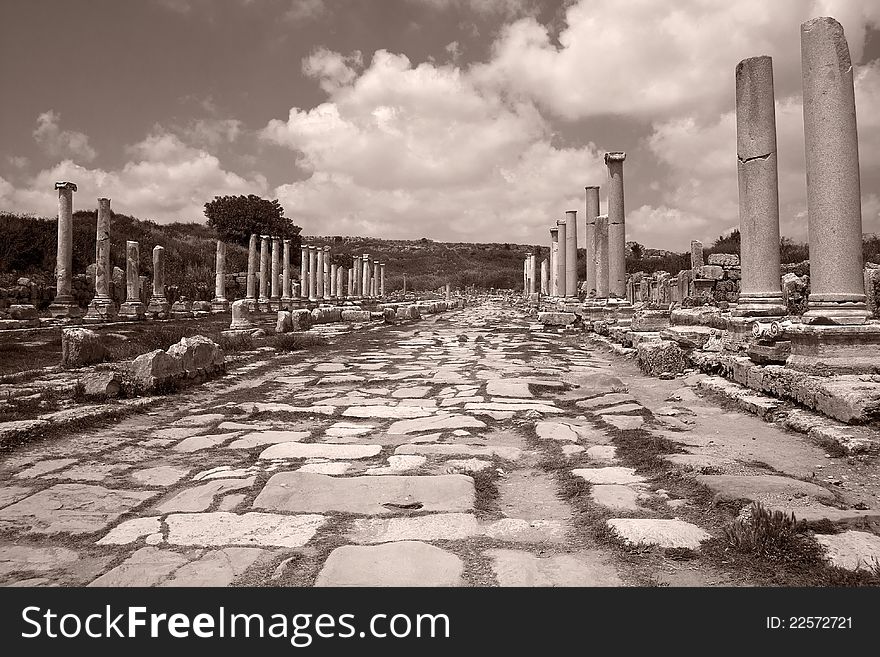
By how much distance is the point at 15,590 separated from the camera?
2.27 meters

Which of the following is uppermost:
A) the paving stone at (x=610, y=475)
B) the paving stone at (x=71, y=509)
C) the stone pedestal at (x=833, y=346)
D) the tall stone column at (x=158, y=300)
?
the tall stone column at (x=158, y=300)

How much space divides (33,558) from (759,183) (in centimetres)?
893

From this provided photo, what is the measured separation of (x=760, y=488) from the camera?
3.28 meters

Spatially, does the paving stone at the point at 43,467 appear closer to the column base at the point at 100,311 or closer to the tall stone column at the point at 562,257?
the column base at the point at 100,311

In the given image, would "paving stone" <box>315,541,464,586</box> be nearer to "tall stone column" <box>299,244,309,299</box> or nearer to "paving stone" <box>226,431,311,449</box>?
"paving stone" <box>226,431,311,449</box>

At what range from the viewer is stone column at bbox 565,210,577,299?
24656mm

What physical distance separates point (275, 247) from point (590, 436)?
29731mm

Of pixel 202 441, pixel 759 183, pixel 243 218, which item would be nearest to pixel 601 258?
pixel 759 183

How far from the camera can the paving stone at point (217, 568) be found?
239 cm

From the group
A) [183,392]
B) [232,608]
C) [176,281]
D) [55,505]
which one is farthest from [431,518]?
[176,281]

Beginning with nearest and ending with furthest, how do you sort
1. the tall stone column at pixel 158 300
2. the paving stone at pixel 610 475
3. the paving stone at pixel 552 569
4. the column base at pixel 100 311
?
1. the paving stone at pixel 552 569
2. the paving stone at pixel 610 475
3. the column base at pixel 100 311
4. the tall stone column at pixel 158 300

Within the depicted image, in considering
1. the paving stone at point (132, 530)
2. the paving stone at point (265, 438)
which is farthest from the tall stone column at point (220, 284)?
the paving stone at point (132, 530)

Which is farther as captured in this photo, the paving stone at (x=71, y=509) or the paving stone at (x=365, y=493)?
the paving stone at (x=365, y=493)

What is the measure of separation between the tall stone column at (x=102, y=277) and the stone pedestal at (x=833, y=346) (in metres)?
18.9
